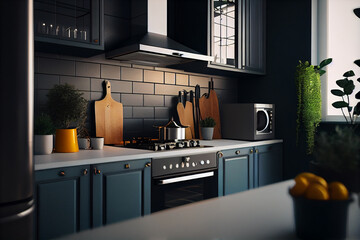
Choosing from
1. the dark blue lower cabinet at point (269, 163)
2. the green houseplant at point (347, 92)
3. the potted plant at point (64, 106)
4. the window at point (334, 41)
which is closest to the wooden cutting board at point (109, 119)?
the potted plant at point (64, 106)

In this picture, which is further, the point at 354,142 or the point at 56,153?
the point at 56,153

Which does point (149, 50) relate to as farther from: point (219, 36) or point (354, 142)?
point (354, 142)

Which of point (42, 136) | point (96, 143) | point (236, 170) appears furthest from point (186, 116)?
point (42, 136)

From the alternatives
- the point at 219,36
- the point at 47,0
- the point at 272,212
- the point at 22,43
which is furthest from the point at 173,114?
the point at 272,212

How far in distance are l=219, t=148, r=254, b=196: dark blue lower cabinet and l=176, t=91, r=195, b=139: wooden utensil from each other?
608mm

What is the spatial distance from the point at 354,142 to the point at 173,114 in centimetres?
269

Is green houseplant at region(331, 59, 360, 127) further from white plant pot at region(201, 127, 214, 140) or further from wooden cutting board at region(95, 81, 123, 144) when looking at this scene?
wooden cutting board at region(95, 81, 123, 144)

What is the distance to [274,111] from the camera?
3.57 meters

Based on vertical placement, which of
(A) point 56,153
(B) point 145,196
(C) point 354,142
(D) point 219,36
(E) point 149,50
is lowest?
(B) point 145,196

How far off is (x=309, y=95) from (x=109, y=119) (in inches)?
77.8

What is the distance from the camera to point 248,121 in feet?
11.0

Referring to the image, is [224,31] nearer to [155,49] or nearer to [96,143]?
[155,49]

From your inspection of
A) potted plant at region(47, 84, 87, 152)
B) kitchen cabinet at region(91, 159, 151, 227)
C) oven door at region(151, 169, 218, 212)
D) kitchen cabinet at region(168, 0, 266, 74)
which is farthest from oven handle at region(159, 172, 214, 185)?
kitchen cabinet at region(168, 0, 266, 74)

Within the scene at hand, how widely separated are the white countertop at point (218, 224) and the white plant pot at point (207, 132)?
2307 mm
